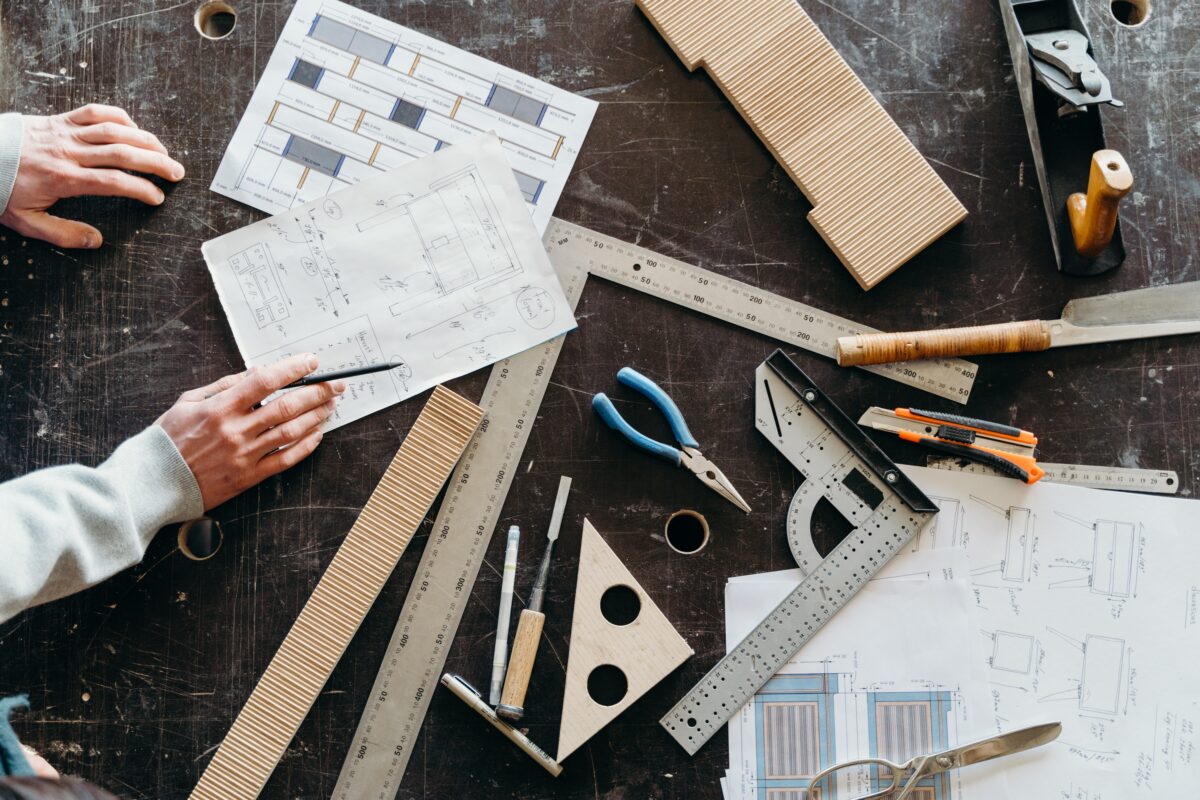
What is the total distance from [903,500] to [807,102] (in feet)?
2.82

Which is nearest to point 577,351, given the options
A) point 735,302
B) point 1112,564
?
point 735,302

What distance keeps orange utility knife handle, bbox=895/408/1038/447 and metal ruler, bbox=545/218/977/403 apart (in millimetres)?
62

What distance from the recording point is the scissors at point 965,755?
1.74 m

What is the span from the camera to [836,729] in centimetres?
179

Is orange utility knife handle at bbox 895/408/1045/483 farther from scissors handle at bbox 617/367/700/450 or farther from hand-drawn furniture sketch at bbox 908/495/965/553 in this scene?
scissors handle at bbox 617/367/700/450

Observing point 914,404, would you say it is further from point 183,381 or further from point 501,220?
point 183,381

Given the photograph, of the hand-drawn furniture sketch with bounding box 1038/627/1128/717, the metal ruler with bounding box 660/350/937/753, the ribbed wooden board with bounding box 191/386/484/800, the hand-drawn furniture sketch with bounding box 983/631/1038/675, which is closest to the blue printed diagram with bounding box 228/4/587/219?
the ribbed wooden board with bounding box 191/386/484/800

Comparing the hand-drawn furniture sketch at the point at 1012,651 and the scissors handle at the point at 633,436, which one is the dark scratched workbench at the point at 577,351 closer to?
the scissors handle at the point at 633,436

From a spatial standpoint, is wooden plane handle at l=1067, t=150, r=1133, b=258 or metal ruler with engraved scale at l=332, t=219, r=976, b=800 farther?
metal ruler with engraved scale at l=332, t=219, r=976, b=800

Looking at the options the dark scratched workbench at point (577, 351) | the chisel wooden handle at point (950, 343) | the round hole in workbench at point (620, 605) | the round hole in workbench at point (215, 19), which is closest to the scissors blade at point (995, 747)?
the dark scratched workbench at point (577, 351)

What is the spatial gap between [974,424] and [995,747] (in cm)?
64

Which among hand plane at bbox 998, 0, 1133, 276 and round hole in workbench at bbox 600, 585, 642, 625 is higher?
hand plane at bbox 998, 0, 1133, 276

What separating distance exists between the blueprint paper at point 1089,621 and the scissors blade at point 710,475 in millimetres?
380

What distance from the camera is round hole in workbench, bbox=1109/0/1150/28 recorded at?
1.94 metres
